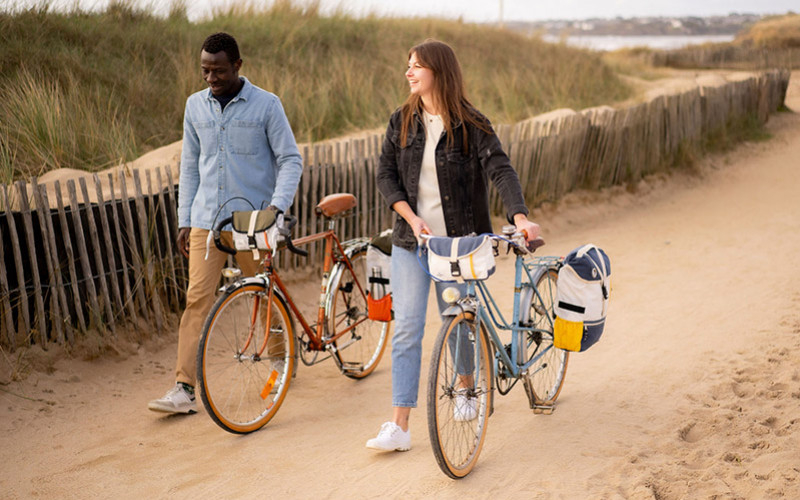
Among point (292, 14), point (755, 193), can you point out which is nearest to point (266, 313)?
point (755, 193)

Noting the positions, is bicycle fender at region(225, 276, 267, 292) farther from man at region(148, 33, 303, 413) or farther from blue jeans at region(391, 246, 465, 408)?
blue jeans at region(391, 246, 465, 408)

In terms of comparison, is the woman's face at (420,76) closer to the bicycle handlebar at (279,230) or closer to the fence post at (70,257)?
the bicycle handlebar at (279,230)

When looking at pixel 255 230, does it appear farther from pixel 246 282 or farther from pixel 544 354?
pixel 544 354

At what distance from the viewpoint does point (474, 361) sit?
11.6 ft

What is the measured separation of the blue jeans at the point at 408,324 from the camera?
12.1 feet

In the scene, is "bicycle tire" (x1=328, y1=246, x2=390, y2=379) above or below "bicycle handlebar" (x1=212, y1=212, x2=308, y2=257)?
below

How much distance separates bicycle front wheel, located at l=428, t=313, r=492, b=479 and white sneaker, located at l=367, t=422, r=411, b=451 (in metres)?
0.27

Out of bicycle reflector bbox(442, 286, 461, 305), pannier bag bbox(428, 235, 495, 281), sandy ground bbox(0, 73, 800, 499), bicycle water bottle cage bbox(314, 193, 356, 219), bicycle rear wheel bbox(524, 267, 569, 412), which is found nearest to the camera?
pannier bag bbox(428, 235, 495, 281)

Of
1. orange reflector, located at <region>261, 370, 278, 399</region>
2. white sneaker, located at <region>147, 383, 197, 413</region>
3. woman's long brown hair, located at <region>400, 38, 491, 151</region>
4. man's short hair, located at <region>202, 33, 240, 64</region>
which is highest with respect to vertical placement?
man's short hair, located at <region>202, 33, 240, 64</region>

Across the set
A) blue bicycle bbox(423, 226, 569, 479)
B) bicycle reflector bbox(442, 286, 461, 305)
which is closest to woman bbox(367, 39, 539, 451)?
blue bicycle bbox(423, 226, 569, 479)

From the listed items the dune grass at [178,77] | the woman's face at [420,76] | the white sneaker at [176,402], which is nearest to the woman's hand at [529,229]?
the woman's face at [420,76]

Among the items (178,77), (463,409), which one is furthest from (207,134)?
(178,77)

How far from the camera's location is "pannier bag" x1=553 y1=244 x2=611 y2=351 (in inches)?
144

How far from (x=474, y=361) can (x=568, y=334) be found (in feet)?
1.53
